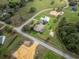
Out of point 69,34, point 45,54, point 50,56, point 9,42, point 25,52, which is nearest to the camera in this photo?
point 50,56

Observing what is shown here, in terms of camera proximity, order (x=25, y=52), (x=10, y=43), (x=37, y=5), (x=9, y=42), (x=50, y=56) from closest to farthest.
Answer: (x=50, y=56) < (x=25, y=52) < (x=10, y=43) < (x=9, y=42) < (x=37, y=5)

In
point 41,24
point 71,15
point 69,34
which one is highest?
point 71,15

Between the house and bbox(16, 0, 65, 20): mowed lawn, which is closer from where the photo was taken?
the house

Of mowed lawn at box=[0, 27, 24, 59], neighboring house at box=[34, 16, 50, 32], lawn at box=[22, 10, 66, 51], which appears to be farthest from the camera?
neighboring house at box=[34, 16, 50, 32]

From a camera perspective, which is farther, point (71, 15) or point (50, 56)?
point (71, 15)

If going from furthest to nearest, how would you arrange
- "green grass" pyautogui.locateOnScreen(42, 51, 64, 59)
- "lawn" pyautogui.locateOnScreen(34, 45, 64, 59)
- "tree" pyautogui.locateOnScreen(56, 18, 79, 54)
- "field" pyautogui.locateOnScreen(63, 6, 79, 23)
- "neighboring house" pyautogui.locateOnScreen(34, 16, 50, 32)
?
"field" pyautogui.locateOnScreen(63, 6, 79, 23), "neighboring house" pyautogui.locateOnScreen(34, 16, 50, 32), "tree" pyautogui.locateOnScreen(56, 18, 79, 54), "lawn" pyautogui.locateOnScreen(34, 45, 64, 59), "green grass" pyautogui.locateOnScreen(42, 51, 64, 59)

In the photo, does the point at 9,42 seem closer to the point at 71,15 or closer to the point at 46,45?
the point at 46,45

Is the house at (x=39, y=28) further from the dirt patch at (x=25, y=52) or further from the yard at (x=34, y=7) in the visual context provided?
the yard at (x=34, y=7)

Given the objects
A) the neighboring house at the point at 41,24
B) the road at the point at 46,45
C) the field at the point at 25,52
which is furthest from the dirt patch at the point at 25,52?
the neighboring house at the point at 41,24

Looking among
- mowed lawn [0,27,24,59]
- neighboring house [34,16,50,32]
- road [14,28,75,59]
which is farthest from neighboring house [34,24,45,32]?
mowed lawn [0,27,24,59]

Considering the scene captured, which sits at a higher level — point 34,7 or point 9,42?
point 34,7

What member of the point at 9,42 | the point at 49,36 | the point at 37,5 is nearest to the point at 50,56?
the point at 49,36

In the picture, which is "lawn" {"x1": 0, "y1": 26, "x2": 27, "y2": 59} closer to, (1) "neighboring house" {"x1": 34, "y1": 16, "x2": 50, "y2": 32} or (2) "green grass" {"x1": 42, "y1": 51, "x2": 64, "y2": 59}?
(1) "neighboring house" {"x1": 34, "y1": 16, "x2": 50, "y2": 32}

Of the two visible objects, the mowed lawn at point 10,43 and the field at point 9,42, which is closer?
the field at point 9,42
